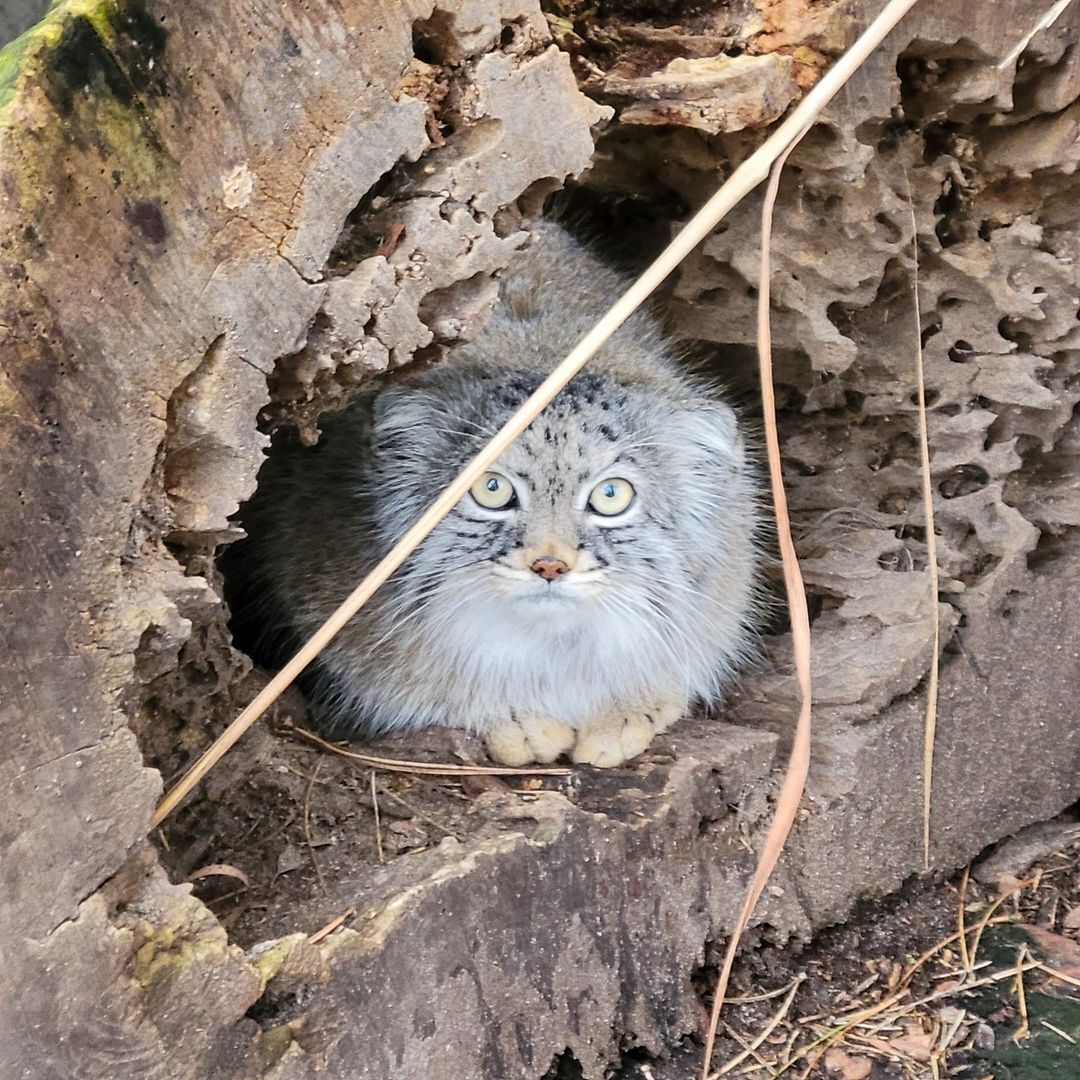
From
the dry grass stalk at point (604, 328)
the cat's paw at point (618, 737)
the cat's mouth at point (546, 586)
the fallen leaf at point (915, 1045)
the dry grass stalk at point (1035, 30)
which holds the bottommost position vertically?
the fallen leaf at point (915, 1045)

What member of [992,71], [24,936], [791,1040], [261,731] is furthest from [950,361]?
[24,936]

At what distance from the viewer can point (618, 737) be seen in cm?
204

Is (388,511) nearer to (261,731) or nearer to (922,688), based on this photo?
(261,731)

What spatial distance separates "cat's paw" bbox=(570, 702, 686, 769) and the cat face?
0.61ft

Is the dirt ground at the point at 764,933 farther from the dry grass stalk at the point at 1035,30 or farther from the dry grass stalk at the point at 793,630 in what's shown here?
the dry grass stalk at the point at 1035,30

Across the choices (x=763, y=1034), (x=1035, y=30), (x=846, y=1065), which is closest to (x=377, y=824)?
(x=763, y=1034)

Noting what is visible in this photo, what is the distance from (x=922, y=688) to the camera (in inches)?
82.9

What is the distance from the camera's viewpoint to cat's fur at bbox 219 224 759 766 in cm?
194

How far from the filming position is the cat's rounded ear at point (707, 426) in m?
2.11

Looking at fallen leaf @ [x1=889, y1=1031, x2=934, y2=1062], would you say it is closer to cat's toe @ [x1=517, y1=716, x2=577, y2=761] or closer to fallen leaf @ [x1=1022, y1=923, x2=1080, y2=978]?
fallen leaf @ [x1=1022, y1=923, x2=1080, y2=978]

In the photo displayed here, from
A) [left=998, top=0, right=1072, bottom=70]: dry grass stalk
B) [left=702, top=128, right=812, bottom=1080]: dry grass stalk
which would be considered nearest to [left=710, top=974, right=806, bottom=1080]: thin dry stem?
[left=702, top=128, right=812, bottom=1080]: dry grass stalk

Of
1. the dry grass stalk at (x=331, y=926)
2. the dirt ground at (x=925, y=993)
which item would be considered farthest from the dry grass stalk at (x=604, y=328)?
the dirt ground at (x=925, y=993)

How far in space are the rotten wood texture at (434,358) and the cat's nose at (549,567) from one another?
351 mm

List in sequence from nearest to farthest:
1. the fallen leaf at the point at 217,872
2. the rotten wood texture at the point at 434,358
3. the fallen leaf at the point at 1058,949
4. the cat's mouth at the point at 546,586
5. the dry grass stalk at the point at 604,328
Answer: the rotten wood texture at the point at 434,358, the dry grass stalk at the point at 604,328, the fallen leaf at the point at 217,872, the cat's mouth at the point at 546,586, the fallen leaf at the point at 1058,949
